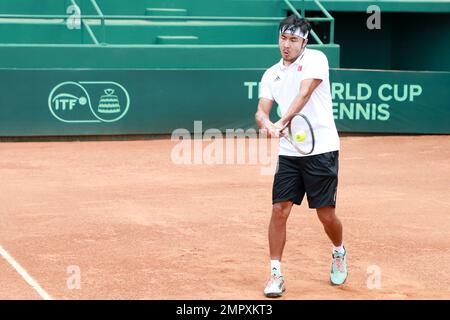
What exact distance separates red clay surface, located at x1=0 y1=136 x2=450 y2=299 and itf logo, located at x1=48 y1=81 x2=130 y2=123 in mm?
1358

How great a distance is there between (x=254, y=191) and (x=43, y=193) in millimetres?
2891

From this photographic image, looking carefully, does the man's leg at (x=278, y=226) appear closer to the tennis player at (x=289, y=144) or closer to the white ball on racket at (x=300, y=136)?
the tennis player at (x=289, y=144)

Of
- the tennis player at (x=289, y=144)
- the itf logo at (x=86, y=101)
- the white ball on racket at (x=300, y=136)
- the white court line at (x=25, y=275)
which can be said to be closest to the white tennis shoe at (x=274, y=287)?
the tennis player at (x=289, y=144)

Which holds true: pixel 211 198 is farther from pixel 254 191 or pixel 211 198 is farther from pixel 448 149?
pixel 448 149

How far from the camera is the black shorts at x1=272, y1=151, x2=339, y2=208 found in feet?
26.4

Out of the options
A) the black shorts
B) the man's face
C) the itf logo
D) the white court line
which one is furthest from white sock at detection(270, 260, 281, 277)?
the itf logo

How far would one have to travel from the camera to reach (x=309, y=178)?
26.5 feet


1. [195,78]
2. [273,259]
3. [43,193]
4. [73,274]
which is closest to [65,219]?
[43,193]

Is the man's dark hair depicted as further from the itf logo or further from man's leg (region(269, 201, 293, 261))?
the itf logo

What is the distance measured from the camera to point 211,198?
12.9m

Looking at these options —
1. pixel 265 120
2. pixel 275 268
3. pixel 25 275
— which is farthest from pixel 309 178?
pixel 25 275

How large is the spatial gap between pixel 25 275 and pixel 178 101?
413 inches

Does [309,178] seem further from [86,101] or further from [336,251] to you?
[86,101]

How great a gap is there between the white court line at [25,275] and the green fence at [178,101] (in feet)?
28.4
